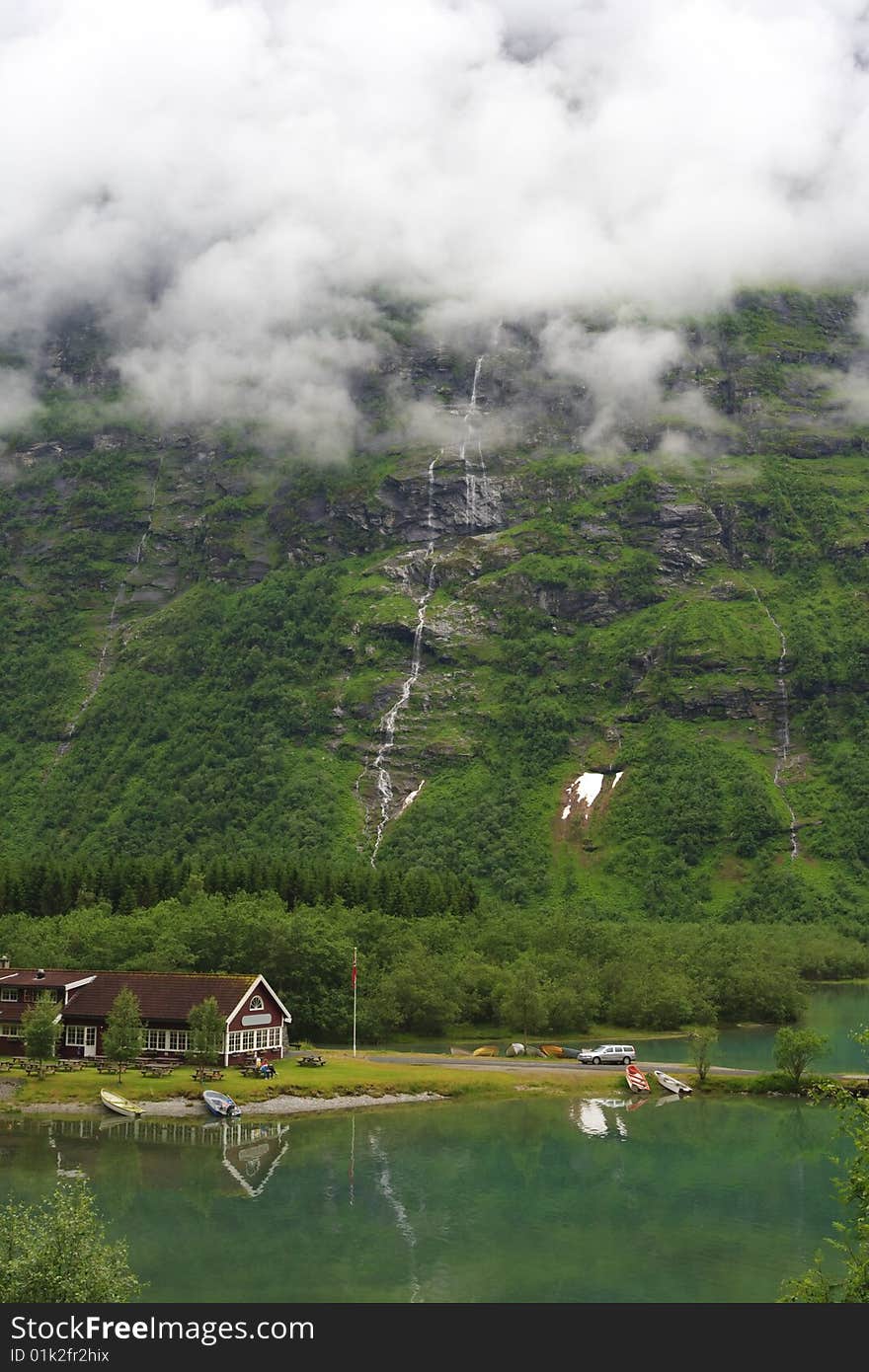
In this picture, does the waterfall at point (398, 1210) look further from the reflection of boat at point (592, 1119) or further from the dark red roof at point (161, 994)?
the dark red roof at point (161, 994)

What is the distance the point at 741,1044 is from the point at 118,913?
75.9 meters

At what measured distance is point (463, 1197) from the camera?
61.2 m

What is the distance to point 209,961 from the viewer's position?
11912 centimetres

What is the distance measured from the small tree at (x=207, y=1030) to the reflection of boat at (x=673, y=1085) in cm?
3436

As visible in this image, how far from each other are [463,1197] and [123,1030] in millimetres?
39707

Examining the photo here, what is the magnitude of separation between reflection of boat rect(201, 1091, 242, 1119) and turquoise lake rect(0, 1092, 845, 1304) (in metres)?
1.92

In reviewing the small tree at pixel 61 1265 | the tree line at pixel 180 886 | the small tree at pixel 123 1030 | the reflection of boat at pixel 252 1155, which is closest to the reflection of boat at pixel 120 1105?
the reflection of boat at pixel 252 1155

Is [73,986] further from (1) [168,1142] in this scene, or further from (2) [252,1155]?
(2) [252,1155]

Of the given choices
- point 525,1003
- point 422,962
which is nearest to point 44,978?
point 422,962

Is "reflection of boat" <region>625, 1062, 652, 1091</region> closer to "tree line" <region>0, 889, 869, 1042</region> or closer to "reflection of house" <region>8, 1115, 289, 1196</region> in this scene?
"tree line" <region>0, 889, 869, 1042</region>

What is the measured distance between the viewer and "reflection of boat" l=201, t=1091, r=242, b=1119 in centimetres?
7975

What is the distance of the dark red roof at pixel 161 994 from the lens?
96.7 m
